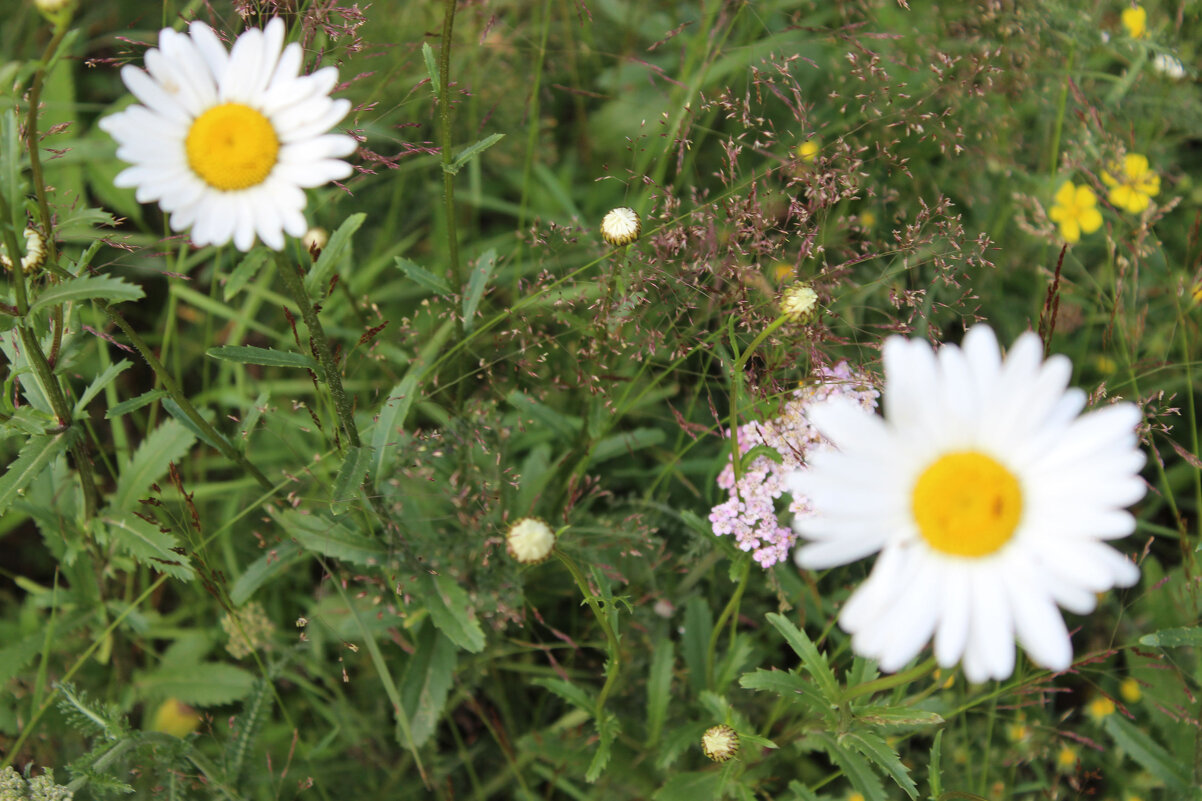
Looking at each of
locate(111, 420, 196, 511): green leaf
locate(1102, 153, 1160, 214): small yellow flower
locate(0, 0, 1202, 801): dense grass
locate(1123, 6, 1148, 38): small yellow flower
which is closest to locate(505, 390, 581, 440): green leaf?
locate(0, 0, 1202, 801): dense grass

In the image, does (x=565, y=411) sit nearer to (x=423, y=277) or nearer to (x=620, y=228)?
(x=423, y=277)

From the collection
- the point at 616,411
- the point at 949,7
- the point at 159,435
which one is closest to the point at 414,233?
the point at 159,435

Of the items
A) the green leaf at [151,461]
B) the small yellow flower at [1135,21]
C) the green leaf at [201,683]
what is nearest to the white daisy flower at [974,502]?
the green leaf at [151,461]

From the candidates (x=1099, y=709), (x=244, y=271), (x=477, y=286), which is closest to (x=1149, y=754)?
(x=1099, y=709)

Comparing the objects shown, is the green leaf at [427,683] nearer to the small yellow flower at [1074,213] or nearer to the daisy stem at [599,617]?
the daisy stem at [599,617]

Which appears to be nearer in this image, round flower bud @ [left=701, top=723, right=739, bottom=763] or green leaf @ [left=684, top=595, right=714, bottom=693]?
round flower bud @ [left=701, top=723, right=739, bottom=763]

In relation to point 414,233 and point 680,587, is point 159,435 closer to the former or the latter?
point 414,233

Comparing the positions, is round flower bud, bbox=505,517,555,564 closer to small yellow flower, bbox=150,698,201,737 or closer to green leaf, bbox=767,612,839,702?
green leaf, bbox=767,612,839,702
